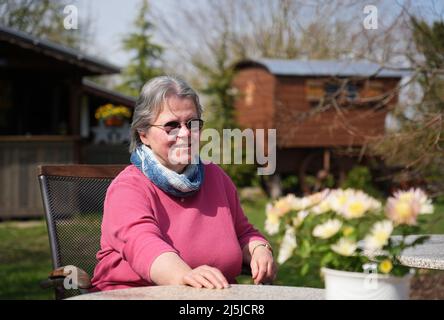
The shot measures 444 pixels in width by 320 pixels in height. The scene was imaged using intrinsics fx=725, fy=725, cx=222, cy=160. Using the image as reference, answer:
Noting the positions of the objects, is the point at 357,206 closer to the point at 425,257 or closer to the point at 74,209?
the point at 425,257

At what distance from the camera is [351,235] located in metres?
1.56

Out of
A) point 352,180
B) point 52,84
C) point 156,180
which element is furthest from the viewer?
point 352,180

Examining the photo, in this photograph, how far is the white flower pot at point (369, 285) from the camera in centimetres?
162

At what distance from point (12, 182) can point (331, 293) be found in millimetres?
11471

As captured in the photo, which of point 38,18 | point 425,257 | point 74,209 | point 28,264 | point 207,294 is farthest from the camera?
point 38,18

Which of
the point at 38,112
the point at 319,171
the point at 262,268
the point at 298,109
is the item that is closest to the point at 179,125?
the point at 262,268

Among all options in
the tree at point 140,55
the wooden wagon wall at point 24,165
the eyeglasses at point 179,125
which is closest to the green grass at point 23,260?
the wooden wagon wall at point 24,165

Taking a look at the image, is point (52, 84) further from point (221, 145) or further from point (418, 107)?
point (418, 107)

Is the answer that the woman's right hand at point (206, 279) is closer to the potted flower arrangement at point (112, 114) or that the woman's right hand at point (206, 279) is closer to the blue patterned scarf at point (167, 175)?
the blue patterned scarf at point (167, 175)

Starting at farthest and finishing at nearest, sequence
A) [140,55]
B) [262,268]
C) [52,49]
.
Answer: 1. [140,55]
2. [52,49]
3. [262,268]

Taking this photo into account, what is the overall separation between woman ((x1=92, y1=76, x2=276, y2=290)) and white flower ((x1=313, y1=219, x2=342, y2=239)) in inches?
36.8

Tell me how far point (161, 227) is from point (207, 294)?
1.99 feet
